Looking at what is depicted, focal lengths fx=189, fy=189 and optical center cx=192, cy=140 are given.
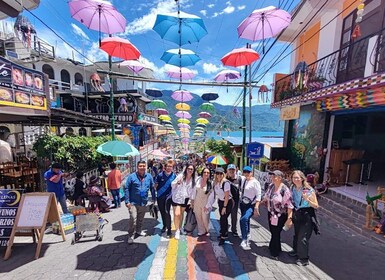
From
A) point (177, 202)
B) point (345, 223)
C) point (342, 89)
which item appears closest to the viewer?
point (177, 202)

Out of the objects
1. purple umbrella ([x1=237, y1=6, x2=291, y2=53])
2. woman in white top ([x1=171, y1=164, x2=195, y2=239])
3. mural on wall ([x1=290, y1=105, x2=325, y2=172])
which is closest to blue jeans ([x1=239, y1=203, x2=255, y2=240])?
woman in white top ([x1=171, y1=164, x2=195, y2=239])

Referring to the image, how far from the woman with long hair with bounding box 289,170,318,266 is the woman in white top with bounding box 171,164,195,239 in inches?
82.5

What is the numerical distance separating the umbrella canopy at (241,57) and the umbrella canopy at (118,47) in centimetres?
376

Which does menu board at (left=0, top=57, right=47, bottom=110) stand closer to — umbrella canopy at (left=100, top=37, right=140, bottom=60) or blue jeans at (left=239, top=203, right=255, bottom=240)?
umbrella canopy at (left=100, top=37, right=140, bottom=60)

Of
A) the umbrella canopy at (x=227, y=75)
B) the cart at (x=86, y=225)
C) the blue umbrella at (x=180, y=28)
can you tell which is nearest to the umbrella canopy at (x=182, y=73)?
the umbrella canopy at (x=227, y=75)

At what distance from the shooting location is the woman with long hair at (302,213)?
11.4 ft

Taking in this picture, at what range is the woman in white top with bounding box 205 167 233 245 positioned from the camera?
13.2 ft

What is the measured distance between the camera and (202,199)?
430cm

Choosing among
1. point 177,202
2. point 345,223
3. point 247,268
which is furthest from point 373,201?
point 177,202

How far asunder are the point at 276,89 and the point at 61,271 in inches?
459

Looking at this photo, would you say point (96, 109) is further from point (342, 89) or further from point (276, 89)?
point (342, 89)

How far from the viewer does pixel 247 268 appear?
3.37 m

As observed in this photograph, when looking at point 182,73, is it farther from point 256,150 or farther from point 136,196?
point 136,196

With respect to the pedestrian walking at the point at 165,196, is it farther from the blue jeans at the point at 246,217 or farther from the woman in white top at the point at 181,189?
the blue jeans at the point at 246,217
